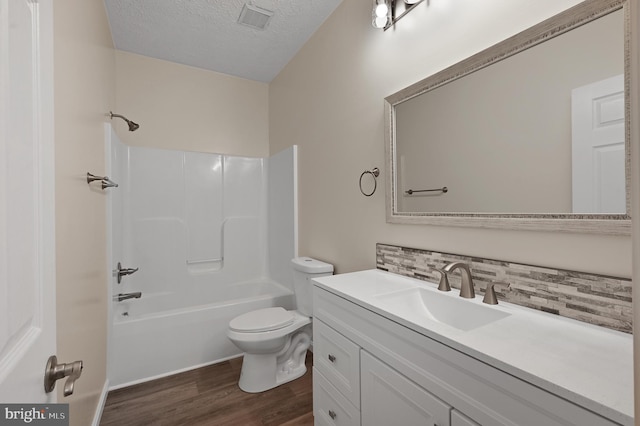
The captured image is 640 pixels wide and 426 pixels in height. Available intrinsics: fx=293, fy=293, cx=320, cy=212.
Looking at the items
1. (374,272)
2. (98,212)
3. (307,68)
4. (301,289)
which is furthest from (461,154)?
(98,212)

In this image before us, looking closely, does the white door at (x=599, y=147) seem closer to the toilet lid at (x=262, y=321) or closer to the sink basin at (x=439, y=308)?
the sink basin at (x=439, y=308)

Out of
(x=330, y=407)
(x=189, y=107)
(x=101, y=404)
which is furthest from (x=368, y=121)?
(x=101, y=404)

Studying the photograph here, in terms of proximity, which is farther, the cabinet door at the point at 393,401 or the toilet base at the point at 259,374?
the toilet base at the point at 259,374

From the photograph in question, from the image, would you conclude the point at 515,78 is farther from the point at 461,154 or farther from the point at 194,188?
the point at 194,188

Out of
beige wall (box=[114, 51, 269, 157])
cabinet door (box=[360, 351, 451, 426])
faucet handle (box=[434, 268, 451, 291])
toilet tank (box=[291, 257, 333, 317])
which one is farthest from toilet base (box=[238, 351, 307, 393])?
beige wall (box=[114, 51, 269, 157])

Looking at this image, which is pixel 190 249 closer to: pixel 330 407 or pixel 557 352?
pixel 330 407

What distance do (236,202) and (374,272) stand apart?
6.47ft

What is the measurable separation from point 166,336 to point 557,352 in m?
2.36

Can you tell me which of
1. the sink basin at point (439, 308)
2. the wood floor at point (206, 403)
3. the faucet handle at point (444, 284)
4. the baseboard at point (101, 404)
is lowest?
the wood floor at point (206, 403)

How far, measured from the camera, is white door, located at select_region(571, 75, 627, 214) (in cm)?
86

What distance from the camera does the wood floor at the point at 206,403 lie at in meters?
1.72

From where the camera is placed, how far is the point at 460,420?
0.78 meters

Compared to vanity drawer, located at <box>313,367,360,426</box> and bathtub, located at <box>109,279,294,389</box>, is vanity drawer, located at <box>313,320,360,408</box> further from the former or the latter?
bathtub, located at <box>109,279,294,389</box>

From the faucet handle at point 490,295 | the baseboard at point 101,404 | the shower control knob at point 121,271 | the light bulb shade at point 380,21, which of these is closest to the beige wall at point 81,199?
the baseboard at point 101,404
